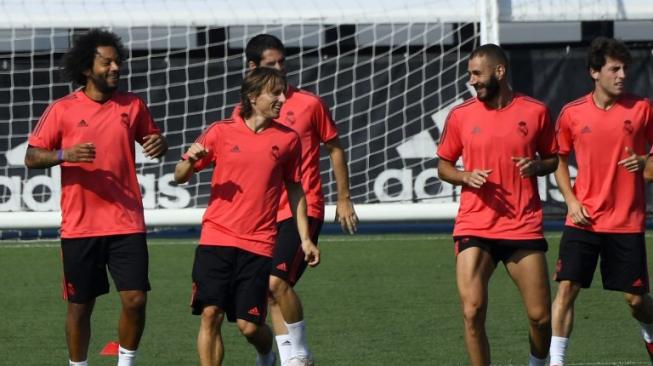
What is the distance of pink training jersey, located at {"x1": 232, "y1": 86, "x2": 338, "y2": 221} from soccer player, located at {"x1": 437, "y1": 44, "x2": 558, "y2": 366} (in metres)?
1.05

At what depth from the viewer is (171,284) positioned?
13391 millimetres

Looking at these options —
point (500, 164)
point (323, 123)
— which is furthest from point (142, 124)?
point (500, 164)

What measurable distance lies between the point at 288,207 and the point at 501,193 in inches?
52.6

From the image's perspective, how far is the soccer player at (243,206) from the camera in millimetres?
7766

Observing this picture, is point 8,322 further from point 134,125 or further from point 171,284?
point 134,125

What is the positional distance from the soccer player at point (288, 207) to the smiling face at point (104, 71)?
91 centimetres

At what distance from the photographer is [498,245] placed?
8.12 m

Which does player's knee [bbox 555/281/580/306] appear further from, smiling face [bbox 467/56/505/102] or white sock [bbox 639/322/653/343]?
smiling face [bbox 467/56/505/102]

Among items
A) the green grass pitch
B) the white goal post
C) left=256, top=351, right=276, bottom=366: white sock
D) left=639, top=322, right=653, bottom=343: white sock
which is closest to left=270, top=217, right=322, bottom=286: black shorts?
left=256, top=351, right=276, bottom=366: white sock

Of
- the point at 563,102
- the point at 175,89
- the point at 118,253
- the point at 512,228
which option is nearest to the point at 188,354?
the point at 118,253

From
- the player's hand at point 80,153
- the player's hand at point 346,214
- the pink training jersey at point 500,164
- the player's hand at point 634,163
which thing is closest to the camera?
the player's hand at point 80,153

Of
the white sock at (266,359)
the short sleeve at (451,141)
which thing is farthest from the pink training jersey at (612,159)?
the white sock at (266,359)

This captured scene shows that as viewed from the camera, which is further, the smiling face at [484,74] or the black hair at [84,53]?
the black hair at [84,53]

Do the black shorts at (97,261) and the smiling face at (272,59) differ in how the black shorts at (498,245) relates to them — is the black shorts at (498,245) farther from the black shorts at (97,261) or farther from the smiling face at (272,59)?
the black shorts at (97,261)
